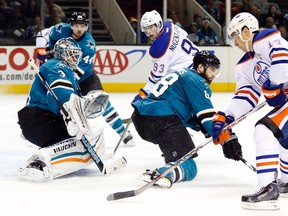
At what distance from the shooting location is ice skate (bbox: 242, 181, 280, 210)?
137 inches

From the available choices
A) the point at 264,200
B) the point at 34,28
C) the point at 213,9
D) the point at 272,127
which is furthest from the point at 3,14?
the point at 264,200

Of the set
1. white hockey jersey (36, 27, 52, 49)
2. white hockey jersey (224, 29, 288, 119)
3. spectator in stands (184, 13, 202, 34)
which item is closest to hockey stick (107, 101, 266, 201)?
white hockey jersey (224, 29, 288, 119)

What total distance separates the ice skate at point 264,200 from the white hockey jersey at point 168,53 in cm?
203

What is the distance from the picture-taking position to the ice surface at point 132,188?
140 inches

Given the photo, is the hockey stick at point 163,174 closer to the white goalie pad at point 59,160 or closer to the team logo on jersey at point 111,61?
the white goalie pad at point 59,160

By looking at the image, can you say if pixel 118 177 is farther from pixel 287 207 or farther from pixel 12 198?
pixel 287 207

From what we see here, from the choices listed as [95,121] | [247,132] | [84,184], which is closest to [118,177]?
[84,184]

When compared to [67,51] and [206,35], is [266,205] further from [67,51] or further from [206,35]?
[206,35]

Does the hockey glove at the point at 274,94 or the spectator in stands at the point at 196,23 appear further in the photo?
the spectator in stands at the point at 196,23

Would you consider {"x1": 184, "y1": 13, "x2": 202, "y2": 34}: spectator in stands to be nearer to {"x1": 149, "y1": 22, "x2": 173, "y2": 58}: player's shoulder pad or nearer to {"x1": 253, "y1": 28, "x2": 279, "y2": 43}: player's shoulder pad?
Result: {"x1": 149, "y1": 22, "x2": 173, "y2": 58}: player's shoulder pad

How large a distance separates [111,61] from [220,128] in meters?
6.20

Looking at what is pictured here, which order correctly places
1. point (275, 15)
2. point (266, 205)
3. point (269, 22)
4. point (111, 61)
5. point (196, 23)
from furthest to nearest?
point (275, 15), point (269, 22), point (196, 23), point (111, 61), point (266, 205)

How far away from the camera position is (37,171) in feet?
13.8

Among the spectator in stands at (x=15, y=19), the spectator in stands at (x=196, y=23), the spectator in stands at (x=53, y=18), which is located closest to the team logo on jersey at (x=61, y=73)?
the spectator in stands at (x=15, y=19)
